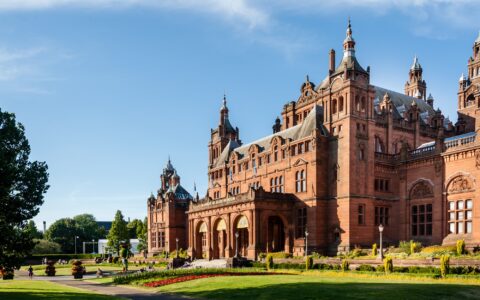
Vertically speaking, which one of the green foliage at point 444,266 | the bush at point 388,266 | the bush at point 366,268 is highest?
the green foliage at point 444,266

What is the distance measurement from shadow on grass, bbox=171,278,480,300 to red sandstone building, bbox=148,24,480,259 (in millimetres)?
24530

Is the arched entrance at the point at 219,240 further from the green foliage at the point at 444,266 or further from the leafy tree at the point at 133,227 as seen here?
the leafy tree at the point at 133,227

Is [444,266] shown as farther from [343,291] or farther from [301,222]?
[301,222]

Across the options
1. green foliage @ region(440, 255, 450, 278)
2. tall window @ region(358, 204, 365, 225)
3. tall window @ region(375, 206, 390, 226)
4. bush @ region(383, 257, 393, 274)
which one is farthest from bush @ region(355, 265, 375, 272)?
tall window @ region(375, 206, 390, 226)

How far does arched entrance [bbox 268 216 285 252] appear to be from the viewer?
64062mm

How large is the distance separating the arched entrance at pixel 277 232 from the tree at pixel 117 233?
169ft

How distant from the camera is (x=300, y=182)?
62219 mm

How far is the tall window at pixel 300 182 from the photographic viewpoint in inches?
2419

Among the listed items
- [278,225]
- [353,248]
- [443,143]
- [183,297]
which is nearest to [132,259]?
[278,225]

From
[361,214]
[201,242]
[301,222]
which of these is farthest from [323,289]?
[201,242]

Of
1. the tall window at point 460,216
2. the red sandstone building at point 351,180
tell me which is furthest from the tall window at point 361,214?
the tall window at point 460,216

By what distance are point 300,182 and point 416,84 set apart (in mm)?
35602

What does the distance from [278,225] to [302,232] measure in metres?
4.89

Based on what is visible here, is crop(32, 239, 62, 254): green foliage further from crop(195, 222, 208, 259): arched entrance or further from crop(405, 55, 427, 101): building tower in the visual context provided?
crop(405, 55, 427, 101): building tower
